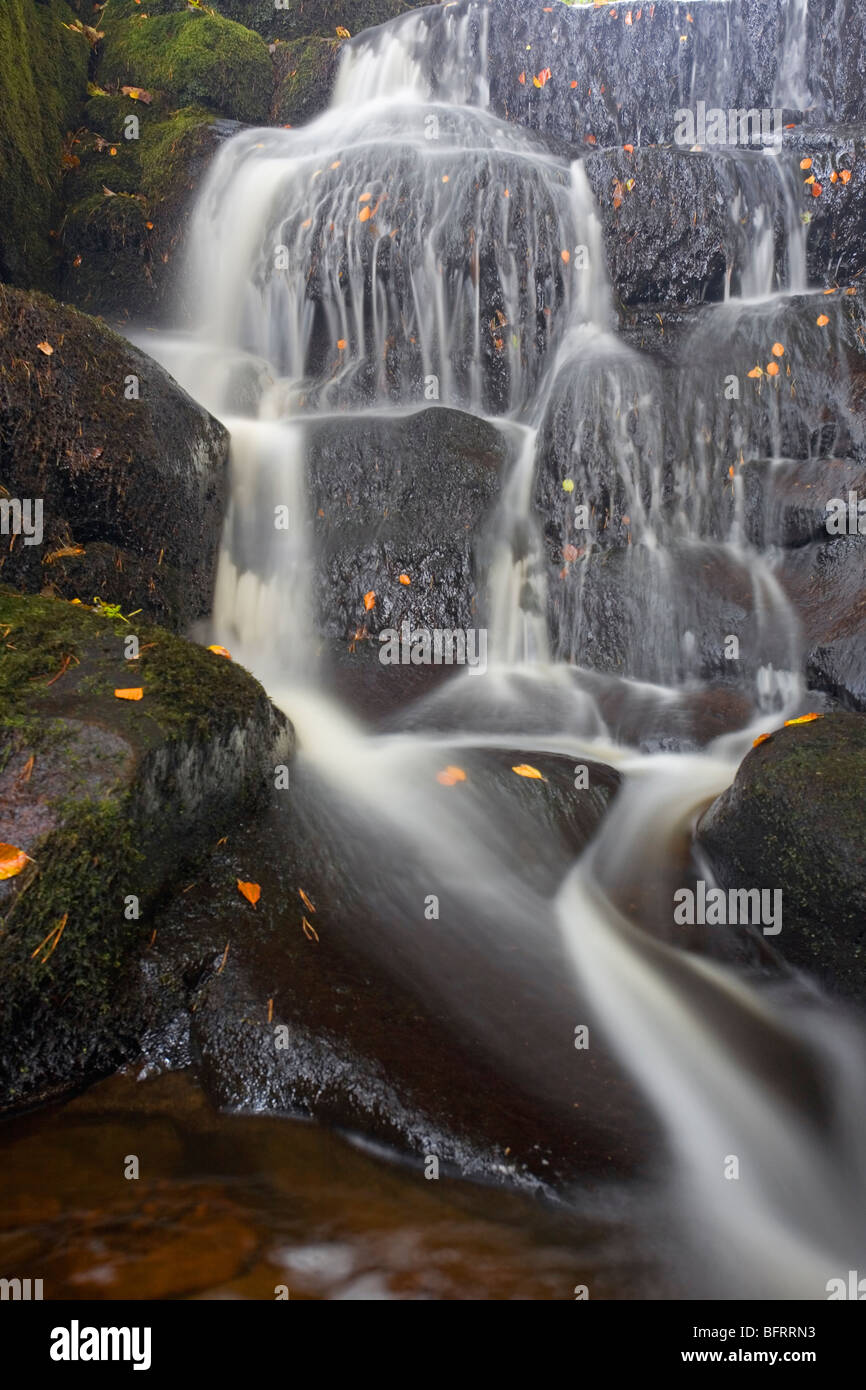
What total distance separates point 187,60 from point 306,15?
3.03 metres

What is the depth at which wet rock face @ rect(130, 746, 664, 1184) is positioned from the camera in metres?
2.31

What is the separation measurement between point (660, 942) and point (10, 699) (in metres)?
2.67

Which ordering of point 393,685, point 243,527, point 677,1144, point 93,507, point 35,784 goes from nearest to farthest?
1. point 677,1144
2. point 35,784
3. point 93,507
4. point 393,685
5. point 243,527

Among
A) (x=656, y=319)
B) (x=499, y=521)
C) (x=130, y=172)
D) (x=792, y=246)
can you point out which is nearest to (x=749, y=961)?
(x=499, y=521)

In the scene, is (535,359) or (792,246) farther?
(792,246)

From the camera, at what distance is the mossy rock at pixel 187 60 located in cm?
1131

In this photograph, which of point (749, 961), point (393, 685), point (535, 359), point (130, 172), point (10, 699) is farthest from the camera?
point (130, 172)

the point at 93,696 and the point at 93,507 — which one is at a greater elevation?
the point at 93,507

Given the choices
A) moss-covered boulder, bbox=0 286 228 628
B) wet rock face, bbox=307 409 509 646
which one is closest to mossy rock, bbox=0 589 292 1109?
moss-covered boulder, bbox=0 286 228 628

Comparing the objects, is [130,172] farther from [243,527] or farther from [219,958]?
[219,958]

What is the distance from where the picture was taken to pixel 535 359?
837 centimetres

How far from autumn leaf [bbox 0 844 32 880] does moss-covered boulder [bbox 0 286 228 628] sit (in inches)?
110

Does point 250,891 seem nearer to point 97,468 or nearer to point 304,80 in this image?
point 97,468

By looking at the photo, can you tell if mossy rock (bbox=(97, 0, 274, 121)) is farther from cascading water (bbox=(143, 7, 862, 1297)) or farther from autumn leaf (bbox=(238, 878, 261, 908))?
autumn leaf (bbox=(238, 878, 261, 908))
